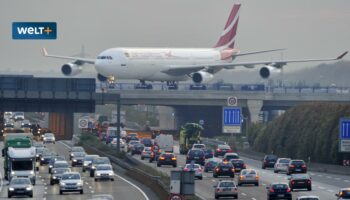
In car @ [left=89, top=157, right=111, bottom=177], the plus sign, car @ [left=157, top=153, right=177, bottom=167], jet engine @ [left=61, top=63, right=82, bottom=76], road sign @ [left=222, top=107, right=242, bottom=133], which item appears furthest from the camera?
jet engine @ [left=61, top=63, right=82, bottom=76]

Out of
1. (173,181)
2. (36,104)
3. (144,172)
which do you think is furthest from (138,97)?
(173,181)

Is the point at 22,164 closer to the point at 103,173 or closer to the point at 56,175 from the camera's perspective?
the point at 56,175

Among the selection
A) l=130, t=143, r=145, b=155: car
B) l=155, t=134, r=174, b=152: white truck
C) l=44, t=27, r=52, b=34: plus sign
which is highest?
l=44, t=27, r=52, b=34: plus sign

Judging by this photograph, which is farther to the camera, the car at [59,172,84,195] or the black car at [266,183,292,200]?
the car at [59,172,84,195]

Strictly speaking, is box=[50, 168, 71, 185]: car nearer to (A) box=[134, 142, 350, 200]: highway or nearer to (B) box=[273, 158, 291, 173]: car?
(A) box=[134, 142, 350, 200]: highway

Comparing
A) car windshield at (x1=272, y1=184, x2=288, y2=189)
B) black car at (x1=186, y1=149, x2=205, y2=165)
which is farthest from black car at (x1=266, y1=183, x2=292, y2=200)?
black car at (x1=186, y1=149, x2=205, y2=165)

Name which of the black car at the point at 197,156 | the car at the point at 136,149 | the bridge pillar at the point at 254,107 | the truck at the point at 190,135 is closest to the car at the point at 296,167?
the black car at the point at 197,156

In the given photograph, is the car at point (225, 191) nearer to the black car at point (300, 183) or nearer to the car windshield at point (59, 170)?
the black car at point (300, 183)

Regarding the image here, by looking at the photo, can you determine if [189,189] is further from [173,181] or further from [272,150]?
[272,150]
